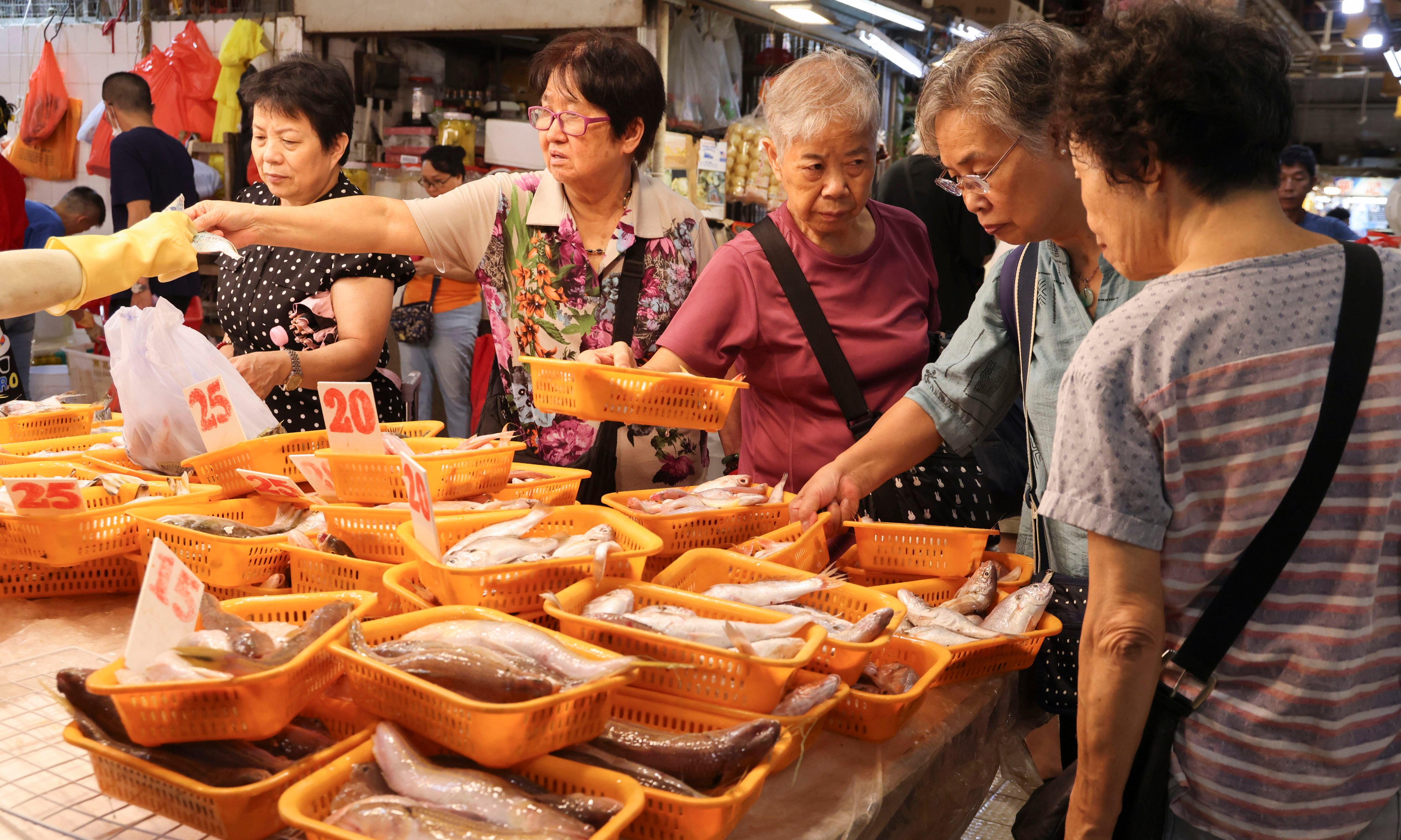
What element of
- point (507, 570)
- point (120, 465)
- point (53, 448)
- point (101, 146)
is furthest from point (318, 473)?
point (101, 146)

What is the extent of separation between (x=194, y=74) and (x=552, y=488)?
6896mm

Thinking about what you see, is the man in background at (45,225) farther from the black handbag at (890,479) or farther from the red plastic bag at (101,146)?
the black handbag at (890,479)

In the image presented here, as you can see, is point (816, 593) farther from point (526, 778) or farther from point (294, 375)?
point (294, 375)

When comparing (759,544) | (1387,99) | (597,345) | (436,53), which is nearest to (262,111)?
(597,345)

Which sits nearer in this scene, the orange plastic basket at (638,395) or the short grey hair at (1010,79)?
the short grey hair at (1010,79)

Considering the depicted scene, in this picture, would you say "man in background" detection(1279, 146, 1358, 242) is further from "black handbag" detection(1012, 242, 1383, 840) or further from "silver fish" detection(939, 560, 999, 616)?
"black handbag" detection(1012, 242, 1383, 840)

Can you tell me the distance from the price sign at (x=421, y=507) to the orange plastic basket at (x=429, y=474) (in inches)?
11.7

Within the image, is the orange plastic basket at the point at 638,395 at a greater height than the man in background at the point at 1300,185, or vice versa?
the man in background at the point at 1300,185

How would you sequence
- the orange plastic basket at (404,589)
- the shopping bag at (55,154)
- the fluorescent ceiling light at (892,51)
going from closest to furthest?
the orange plastic basket at (404,589)
the fluorescent ceiling light at (892,51)
the shopping bag at (55,154)

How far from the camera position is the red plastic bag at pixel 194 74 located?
7711 millimetres

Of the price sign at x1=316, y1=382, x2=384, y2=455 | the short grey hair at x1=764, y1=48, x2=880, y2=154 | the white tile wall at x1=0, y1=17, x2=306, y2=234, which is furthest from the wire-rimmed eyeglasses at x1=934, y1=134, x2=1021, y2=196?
the white tile wall at x1=0, y1=17, x2=306, y2=234

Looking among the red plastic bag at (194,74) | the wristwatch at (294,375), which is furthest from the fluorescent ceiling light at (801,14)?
the wristwatch at (294,375)

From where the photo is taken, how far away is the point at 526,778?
1355 mm

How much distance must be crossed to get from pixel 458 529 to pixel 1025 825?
3.74 feet
